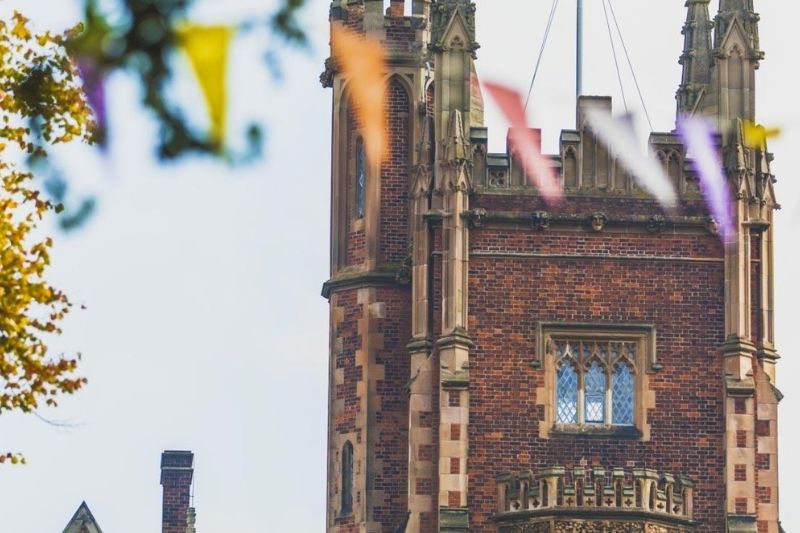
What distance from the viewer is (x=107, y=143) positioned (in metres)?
3.23

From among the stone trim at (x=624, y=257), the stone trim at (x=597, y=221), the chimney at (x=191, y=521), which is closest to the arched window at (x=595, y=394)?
the stone trim at (x=624, y=257)

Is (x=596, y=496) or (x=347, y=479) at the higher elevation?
(x=347, y=479)

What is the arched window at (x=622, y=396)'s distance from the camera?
31.4 m

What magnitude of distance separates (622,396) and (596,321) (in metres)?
1.17

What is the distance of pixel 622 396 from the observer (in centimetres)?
3152

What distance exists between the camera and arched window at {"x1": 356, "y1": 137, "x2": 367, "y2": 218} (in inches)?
1437

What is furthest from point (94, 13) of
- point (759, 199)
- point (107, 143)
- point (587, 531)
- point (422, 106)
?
point (422, 106)

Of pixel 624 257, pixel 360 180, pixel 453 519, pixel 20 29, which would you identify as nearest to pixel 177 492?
pixel 360 180

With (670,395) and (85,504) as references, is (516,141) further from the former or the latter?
(85,504)

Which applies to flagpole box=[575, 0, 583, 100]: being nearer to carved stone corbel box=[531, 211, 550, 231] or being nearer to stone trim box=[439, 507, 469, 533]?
carved stone corbel box=[531, 211, 550, 231]

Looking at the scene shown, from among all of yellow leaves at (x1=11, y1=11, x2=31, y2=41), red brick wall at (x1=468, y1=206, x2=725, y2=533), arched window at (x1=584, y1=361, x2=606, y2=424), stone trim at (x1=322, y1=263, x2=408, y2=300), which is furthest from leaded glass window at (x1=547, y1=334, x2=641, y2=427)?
yellow leaves at (x1=11, y1=11, x2=31, y2=41)

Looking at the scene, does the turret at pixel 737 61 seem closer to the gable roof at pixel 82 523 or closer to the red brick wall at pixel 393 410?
the red brick wall at pixel 393 410

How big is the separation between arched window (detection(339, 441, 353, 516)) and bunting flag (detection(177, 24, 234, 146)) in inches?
1265

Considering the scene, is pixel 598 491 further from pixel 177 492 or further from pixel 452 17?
pixel 177 492
